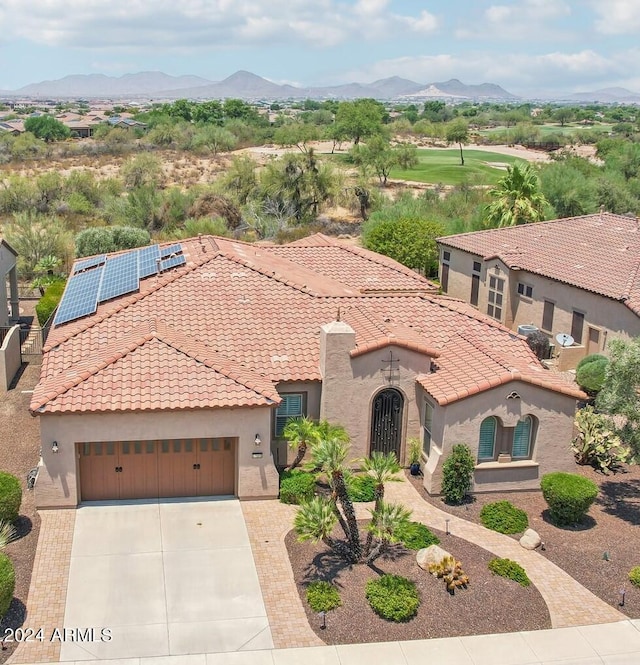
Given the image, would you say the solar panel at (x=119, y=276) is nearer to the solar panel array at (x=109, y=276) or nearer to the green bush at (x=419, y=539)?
the solar panel array at (x=109, y=276)

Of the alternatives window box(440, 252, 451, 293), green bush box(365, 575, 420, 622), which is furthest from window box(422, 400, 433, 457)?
window box(440, 252, 451, 293)

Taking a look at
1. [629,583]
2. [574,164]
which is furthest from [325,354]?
[574,164]

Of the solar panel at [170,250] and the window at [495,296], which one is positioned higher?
the solar panel at [170,250]

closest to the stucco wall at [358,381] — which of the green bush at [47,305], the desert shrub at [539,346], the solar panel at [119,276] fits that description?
the solar panel at [119,276]

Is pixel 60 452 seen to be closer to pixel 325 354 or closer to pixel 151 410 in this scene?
pixel 151 410

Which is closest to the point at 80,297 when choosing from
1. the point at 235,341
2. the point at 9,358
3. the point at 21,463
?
the point at 9,358

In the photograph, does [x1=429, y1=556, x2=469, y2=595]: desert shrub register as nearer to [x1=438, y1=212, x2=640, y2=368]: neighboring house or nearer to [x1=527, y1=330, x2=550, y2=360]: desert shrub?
[x1=438, y1=212, x2=640, y2=368]: neighboring house
